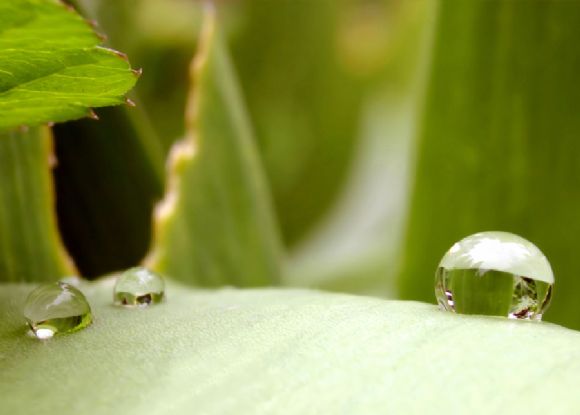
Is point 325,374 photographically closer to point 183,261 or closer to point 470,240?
point 470,240

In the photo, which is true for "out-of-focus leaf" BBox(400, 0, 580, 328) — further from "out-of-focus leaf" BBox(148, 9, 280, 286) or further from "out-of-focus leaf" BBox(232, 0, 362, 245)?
"out-of-focus leaf" BBox(232, 0, 362, 245)

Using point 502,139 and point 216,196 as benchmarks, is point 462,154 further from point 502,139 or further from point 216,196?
point 216,196

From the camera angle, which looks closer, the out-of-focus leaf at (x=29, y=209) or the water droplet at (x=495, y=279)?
the water droplet at (x=495, y=279)

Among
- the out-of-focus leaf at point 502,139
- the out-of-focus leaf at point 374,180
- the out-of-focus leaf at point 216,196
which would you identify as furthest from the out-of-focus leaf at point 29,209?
the out-of-focus leaf at point 374,180

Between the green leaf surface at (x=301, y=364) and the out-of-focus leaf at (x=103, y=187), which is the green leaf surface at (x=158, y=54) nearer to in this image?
the out-of-focus leaf at (x=103, y=187)

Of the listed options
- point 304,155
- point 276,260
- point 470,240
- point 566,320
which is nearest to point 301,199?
point 304,155
